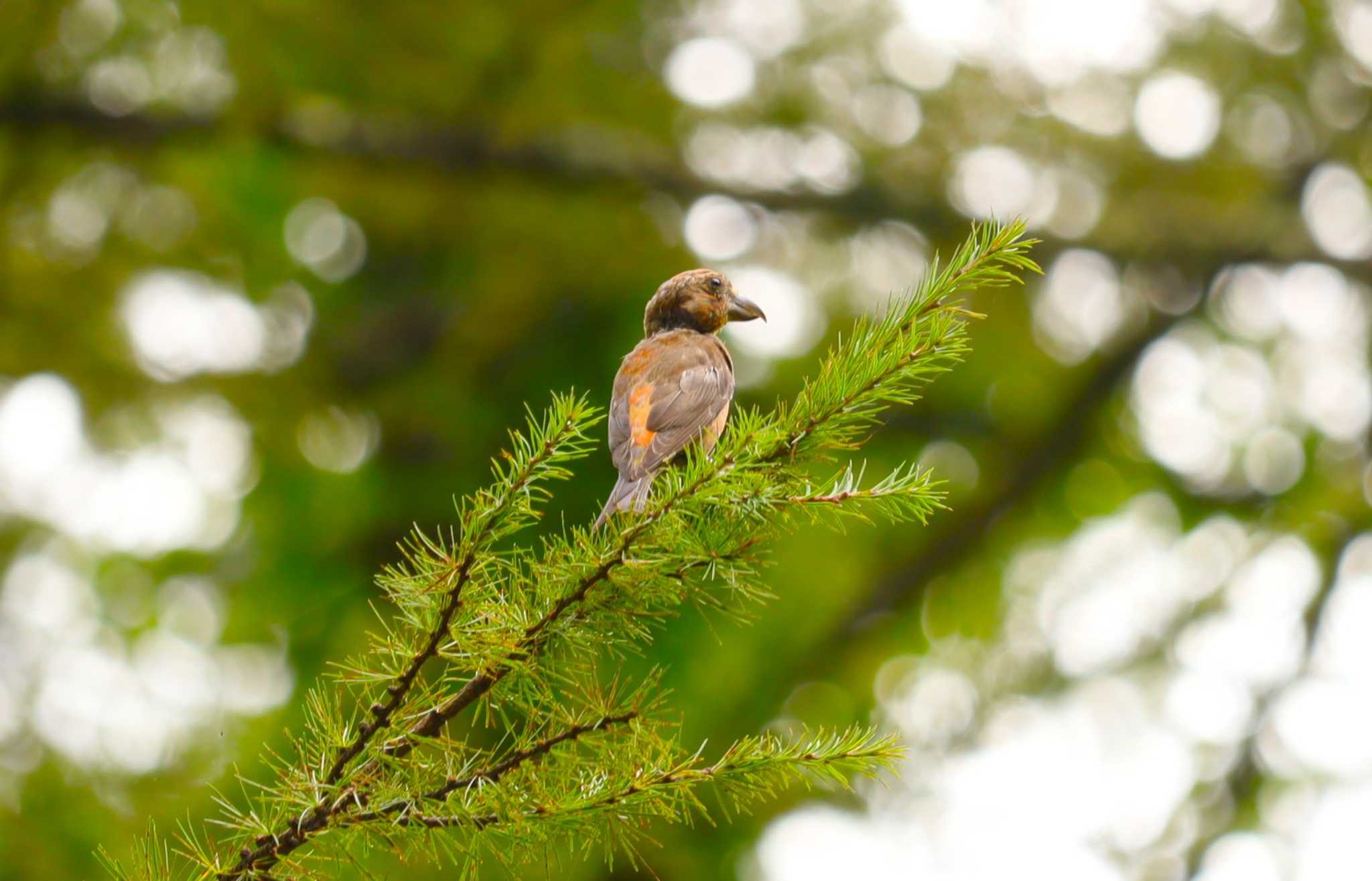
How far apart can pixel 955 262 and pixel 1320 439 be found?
7.43 m

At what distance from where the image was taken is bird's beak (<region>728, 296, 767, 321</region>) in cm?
578

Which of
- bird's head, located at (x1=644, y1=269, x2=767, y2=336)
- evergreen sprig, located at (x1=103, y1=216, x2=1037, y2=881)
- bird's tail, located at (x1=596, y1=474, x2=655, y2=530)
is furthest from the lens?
bird's head, located at (x1=644, y1=269, x2=767, y2=336)

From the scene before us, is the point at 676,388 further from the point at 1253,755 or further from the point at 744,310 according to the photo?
the point at 1253,755

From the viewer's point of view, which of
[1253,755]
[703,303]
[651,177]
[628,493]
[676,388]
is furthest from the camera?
[1253,755]

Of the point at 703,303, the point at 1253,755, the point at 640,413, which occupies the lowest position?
the point at 1253,755

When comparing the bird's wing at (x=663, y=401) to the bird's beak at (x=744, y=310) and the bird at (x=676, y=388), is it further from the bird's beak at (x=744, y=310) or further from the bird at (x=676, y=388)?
the bird's beak at (x=744, y=310)

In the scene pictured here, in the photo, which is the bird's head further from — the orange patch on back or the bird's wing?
the orange patch on back

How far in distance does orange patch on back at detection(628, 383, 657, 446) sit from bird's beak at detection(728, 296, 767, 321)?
1.06 meters

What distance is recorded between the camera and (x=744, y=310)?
19.0 ft

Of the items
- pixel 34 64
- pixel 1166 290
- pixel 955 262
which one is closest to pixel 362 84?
pixel 34 64

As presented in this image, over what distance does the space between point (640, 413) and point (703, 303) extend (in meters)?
1.18

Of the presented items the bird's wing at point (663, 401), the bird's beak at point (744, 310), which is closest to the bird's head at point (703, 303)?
the bird's beak at point (744, 310)

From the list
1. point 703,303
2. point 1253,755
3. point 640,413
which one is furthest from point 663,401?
point 1253,755

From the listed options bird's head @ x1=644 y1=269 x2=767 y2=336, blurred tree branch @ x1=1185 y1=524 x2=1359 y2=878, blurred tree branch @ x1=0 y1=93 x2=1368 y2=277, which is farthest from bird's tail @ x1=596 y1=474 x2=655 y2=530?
blurred tree branch @ x1=1185 y1=524 x2=1359 y2=878
